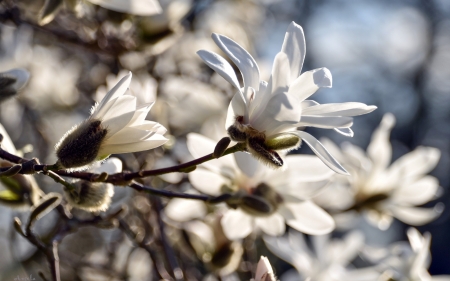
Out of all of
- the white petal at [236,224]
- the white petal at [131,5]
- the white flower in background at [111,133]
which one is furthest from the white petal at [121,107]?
the white petal at [236,224]

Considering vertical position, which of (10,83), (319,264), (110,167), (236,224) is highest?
(10,83)

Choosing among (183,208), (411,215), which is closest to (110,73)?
(183,208)

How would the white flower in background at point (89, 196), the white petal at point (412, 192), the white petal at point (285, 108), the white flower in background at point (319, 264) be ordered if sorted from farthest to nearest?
the white petal at point (412, 192) < the white flower in background at point (319, 264) < the white flower in background at point (89, 196) < the white petal at point (285, 108)

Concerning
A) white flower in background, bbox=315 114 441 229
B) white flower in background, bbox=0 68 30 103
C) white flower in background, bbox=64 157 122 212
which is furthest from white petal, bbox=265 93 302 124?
white flower in background, bbox=315 114 441 229

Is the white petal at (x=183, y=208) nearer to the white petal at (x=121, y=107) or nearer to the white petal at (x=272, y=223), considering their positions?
the white petal at (x=272, y=223)

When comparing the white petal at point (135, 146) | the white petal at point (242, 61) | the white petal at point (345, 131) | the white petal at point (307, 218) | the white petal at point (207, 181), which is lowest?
the white petal at point (307, 218)

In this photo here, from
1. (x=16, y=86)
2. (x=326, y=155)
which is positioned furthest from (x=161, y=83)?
(x=326, y=155)

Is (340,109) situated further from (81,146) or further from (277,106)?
(81,146)

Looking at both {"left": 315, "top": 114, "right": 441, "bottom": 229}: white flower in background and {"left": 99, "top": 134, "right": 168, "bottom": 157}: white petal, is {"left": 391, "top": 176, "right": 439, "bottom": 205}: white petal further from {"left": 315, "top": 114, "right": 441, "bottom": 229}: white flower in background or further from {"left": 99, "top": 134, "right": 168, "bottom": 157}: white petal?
{"left": 99, "top": 134, "right": 168, "bottom": 157}: white petal
